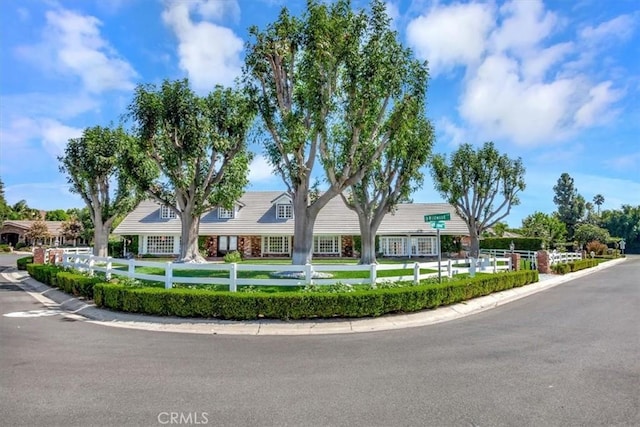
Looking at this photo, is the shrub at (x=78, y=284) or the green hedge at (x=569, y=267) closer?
the shrub at (x=78, y=284)

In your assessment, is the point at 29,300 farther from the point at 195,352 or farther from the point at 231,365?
the point at 231,365

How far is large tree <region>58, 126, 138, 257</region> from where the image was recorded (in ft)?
86.5

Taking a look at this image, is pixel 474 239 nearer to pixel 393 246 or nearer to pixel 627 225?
pixel 393 246

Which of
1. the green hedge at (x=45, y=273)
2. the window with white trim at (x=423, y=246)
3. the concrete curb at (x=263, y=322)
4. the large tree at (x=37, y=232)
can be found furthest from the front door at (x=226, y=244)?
the large tree at (x=37, y=232)

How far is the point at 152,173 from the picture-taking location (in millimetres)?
21594

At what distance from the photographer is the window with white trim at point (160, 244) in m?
40.6

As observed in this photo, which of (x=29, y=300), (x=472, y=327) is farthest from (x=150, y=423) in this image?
(x=29, y=300)

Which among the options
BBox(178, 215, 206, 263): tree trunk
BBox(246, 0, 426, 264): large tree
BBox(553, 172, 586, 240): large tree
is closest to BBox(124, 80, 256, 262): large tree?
BBox(178, 215, 206, 263): tree trunk

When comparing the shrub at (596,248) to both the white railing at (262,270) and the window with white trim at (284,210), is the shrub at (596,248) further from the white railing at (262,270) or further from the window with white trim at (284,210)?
the white railing at (262,270)

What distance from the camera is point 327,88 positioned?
15.2m

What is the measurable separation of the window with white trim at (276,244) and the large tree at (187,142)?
1767cm

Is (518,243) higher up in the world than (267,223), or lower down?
lower down

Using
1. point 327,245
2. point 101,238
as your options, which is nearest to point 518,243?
point 327,245

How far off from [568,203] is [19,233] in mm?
102840
